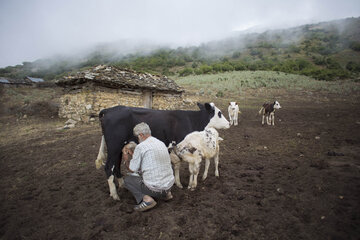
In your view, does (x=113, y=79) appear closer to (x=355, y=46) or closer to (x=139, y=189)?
(x=139, y=189)

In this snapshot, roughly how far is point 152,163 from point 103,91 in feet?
35.9

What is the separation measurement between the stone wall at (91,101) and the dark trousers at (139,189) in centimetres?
1017

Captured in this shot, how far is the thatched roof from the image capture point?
40.3ft

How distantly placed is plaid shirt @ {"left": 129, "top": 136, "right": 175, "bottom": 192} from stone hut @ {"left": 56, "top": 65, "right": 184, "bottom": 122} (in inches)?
402

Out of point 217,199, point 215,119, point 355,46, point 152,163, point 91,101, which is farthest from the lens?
point 355,46

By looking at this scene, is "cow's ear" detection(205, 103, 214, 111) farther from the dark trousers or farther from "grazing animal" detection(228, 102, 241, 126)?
"grazing animal" detection(228, 102, 241, 126)

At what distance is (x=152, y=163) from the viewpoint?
3293mm

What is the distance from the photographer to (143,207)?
334 cm

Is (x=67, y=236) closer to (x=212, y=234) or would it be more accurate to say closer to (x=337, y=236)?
(x=212, y=234)

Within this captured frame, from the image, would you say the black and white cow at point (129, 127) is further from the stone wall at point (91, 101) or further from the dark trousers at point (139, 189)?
the stone wall at point (91, 101)

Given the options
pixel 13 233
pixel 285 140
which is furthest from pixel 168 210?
pixel 285 140

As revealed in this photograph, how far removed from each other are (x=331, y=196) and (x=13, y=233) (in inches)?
213

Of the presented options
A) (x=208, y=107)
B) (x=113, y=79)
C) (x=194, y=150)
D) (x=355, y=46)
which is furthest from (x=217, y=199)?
(x=355, y=46)

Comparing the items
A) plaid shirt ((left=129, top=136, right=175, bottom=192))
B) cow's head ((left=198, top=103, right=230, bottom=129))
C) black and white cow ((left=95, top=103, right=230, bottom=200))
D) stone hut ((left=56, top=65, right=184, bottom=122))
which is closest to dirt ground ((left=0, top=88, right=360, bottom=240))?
plaid shirt ((left=129, top=136, right=175, bottom=192))
